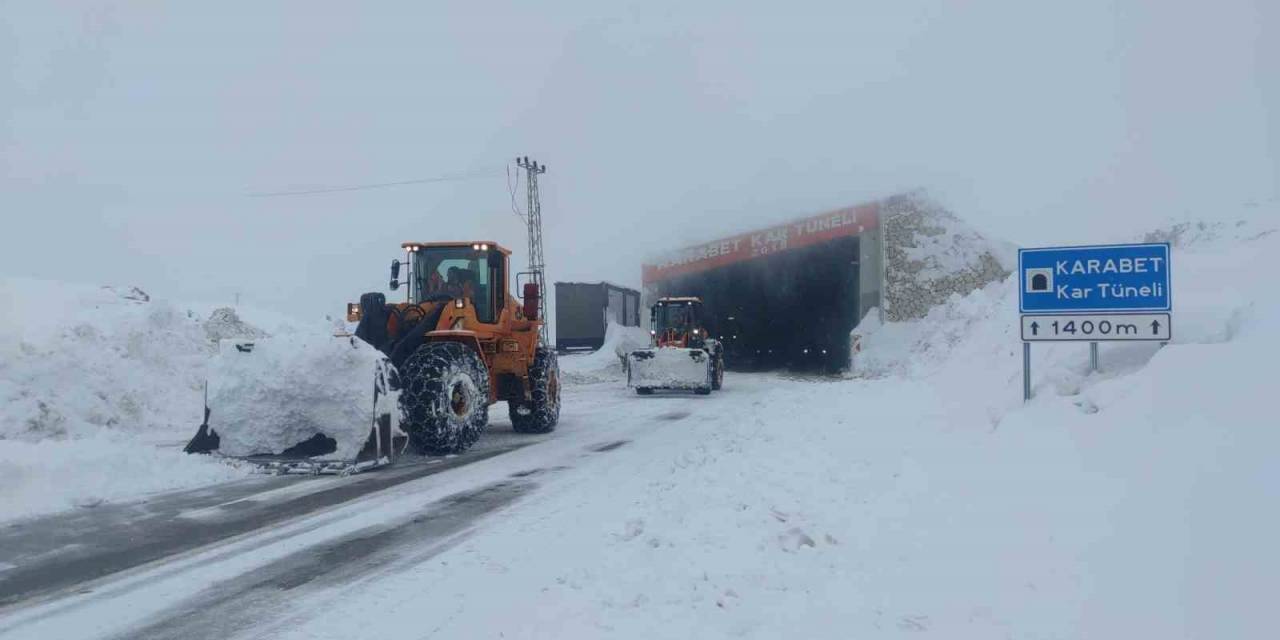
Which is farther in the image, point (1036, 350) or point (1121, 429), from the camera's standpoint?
point (1036, 350)

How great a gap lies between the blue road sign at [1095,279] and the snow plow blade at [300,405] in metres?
7.25

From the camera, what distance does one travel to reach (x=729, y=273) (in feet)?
147

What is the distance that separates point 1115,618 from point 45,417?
1286 cm

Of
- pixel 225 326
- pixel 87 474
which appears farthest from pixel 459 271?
pixel 225 326

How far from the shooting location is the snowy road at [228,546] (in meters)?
4.72

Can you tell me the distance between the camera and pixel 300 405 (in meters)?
9.96

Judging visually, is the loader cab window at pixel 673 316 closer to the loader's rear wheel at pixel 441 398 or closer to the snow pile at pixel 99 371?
the snow pile at pixel 99 371

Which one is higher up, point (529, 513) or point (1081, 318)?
point (1081, 318)

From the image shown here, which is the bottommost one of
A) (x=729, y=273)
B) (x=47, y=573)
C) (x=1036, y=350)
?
(x=47, y=573)

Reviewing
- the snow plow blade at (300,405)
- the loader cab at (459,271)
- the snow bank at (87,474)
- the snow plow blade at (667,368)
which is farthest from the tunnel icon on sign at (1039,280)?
the snow plow blade at (667,368)

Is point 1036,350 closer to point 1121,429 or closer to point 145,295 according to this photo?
point 1121,429

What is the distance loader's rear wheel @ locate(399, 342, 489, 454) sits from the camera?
423 inches

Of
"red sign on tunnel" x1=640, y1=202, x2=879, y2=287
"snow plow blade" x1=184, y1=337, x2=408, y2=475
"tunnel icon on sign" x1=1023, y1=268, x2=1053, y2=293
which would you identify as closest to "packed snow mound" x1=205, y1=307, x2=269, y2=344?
"snow plow blade" x1=184, y1=337, x2=408, y2=475

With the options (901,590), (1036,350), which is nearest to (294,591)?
(901,590)
